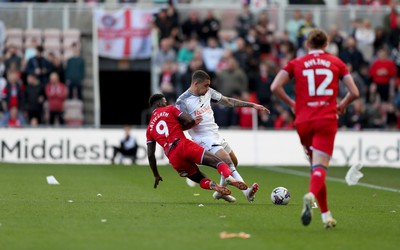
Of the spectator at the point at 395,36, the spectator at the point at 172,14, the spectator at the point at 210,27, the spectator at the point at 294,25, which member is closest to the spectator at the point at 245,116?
the spectator at the point at 210,27

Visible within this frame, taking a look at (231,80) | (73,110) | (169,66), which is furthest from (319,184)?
(73,110)

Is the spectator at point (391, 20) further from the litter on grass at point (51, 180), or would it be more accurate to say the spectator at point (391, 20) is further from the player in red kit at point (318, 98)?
the player in red kit at point (318, 98)

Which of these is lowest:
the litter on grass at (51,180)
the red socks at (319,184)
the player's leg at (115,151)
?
the player's leg at (115,151)

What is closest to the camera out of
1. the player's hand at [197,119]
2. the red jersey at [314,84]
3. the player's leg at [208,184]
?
the red jersey at [314,84]

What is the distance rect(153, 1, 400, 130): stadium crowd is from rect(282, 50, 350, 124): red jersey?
18.1 meters

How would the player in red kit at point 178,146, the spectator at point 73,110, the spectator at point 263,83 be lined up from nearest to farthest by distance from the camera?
the player in red kit at point 178,146 < the spectator at point 263,83 < the spectator at point 73,110

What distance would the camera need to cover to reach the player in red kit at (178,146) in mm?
15141

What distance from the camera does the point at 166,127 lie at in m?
15.4

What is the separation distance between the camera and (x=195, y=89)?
50.8ft

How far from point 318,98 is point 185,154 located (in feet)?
12.0

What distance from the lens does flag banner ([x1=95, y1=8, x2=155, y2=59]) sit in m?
32.5

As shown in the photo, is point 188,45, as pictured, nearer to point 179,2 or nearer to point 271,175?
point 179,2

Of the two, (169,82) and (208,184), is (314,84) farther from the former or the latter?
(169,82)

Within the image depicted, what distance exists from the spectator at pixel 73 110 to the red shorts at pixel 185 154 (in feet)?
52.4
